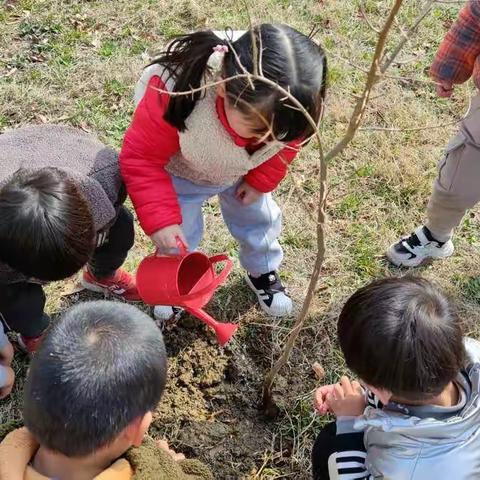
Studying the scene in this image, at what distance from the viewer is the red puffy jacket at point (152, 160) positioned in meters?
1.94

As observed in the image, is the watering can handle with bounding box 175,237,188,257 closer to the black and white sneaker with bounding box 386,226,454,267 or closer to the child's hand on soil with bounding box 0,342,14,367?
the child's hand on soil with bounding box 0,342,14,367

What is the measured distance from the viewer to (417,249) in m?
2.75

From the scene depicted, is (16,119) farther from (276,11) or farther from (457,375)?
(457,375)

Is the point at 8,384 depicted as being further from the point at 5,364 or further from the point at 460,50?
the point at 460,50

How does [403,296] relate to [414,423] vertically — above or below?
above

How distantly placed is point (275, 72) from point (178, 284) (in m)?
0.77

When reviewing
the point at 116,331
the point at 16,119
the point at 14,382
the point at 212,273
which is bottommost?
the point at 14,382

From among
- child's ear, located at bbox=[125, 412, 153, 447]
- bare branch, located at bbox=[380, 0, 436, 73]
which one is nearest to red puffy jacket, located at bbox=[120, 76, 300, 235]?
bare branch, located at bbox=[380, 0, 436, 73]

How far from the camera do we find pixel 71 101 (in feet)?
10.6

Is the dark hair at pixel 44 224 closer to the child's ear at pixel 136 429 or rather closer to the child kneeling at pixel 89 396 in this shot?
the child kneeling at pixel 89 396

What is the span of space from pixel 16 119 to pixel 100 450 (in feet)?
7.32

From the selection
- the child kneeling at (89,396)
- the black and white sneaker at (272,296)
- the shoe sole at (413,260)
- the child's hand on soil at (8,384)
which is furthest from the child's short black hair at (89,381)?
the shoe sole at (413,260)

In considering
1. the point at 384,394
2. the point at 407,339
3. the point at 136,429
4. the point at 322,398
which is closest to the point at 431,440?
the point at 384,394

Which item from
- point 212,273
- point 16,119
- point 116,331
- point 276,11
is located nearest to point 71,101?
point 16,119
